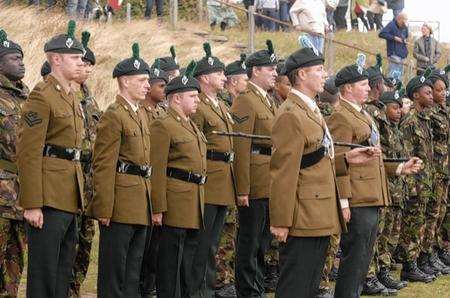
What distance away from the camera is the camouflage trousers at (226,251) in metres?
10.8

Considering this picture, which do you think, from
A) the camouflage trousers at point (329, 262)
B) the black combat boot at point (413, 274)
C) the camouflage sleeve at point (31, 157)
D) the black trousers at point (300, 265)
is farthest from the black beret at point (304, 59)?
the black combat boot at point (413, 274)

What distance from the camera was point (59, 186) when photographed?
8.14 meters

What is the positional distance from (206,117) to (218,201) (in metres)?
0.74

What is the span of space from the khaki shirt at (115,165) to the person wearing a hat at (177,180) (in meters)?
0.31

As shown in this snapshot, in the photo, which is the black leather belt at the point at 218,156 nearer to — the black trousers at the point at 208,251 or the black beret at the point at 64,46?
the black trousers at the point at 208,251

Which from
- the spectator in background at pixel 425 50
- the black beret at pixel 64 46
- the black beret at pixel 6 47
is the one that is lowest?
the spectator in background at pixel 425 50

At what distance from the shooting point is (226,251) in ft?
35.4

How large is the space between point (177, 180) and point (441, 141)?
468 cm

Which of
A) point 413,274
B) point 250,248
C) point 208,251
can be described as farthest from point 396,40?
point 208,251

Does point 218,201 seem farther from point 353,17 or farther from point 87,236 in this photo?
point 353,17

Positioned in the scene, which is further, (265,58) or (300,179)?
(265,58)

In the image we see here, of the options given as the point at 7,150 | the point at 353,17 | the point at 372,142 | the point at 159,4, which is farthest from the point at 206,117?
the point at 353,17

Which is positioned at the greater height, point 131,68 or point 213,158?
point 131,68

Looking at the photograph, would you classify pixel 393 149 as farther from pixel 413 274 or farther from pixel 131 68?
pixel 131 68
